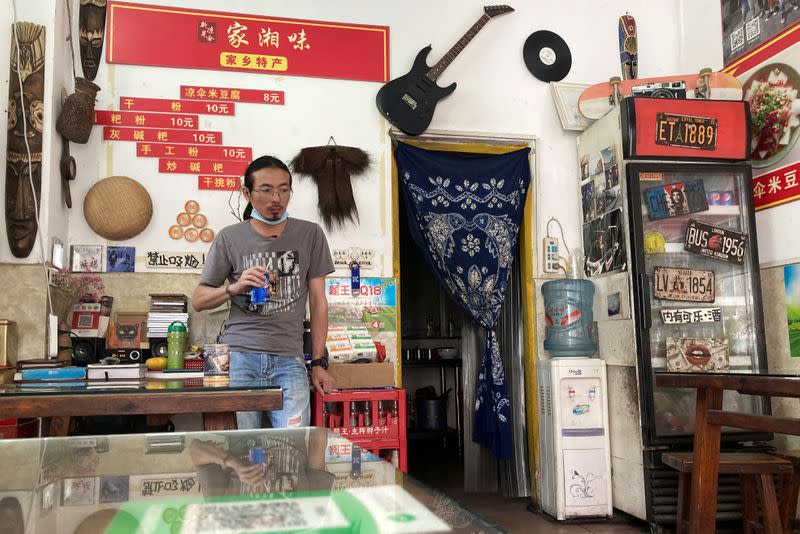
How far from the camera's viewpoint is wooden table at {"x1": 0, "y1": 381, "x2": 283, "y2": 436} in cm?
190

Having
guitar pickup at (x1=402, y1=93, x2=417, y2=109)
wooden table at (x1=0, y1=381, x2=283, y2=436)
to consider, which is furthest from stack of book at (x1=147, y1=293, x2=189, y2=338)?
guitar pickup at (x1=402, y1=93, x2=417, y2=109)

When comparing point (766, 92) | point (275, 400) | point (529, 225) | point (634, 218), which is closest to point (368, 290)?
point (529, 225)

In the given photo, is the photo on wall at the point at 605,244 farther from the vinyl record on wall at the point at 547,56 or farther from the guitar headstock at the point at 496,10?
the guitar headstock at the point at 496,10

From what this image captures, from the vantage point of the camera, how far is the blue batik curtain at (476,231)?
452cm

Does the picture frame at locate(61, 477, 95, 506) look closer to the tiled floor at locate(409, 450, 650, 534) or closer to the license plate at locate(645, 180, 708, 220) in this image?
the tiled floor at locate(409, 450, 650, 534)

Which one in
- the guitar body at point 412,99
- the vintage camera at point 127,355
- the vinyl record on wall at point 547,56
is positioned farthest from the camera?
the vinyl record on wall at point 547,56

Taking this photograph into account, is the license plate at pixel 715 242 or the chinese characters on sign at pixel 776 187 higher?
the chinese characters on sign at pixel 776 187

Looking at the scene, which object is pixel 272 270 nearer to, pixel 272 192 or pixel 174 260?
pixel 272 192

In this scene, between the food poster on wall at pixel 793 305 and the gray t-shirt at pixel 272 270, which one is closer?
the gray t-shirt at pixel 272 270

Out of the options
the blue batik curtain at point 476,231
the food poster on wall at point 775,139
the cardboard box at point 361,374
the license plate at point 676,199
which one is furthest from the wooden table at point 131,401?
the food poster on wall at point 775,139

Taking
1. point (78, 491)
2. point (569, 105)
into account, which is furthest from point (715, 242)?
point (78, 491)

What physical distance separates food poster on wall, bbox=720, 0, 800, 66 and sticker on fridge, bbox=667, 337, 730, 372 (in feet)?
6.06

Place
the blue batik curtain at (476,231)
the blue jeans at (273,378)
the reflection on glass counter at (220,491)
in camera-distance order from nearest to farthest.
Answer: the reflection on glass counter at (220,491) → the blue jeans at (273,378) → the blue batik curtain at (476,231)

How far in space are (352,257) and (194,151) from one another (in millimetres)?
1147
